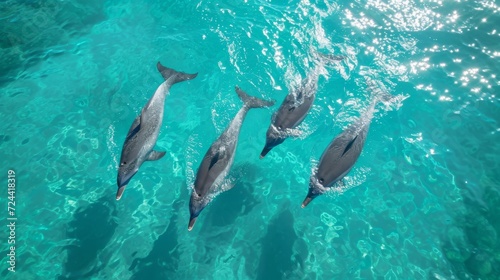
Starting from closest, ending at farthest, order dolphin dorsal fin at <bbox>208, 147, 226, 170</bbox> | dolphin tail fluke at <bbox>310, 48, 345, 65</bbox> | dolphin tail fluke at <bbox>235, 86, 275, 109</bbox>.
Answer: dolphin dorsal fin at <bbox>208, 147, 226, 170</bbox> → dolphin tail fluke at <bbox>235, 86, 275, 109</bbox> → dolphin tail fluke at <bbox>310, 48, 345, 65</bbox>

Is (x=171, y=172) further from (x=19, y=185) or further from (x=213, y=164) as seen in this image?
(x=19, y=185)

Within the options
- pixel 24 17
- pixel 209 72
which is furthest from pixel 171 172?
pixel 24 17

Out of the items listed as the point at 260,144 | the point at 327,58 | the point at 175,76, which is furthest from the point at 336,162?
the point at 175,76

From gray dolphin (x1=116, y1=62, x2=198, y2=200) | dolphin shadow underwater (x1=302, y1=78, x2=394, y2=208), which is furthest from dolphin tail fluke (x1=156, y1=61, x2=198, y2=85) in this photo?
dolphin shadow underwater (x1=302, y1=78, x2=394, y2=208)

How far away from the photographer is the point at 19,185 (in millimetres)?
11352

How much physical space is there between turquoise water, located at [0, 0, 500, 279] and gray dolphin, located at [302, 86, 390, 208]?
2275 millimetres

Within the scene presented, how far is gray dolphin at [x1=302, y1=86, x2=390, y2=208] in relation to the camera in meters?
8.00

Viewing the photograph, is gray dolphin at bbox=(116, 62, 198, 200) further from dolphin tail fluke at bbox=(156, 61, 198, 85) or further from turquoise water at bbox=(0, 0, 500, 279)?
turquoise water at bbox=(0, 0, 500, 279)

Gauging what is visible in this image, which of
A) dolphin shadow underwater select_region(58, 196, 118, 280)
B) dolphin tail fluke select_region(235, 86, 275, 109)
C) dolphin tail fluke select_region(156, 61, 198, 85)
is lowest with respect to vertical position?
dolphin shadow underwater select_region(58, 196, 118, 280)

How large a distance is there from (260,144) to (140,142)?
427 cm

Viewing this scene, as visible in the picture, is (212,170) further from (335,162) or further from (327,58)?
(327,58)

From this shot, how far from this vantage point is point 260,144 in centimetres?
1159

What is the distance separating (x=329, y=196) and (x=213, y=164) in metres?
4.32

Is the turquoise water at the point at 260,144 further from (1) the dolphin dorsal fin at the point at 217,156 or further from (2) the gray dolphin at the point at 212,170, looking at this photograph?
(1) the dolphin dorsal fin at the point at 217,156
